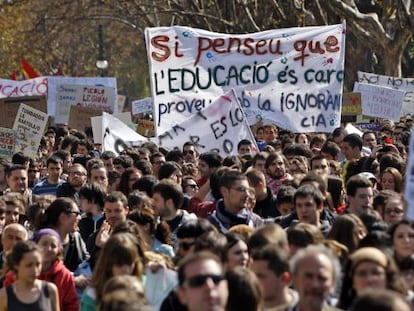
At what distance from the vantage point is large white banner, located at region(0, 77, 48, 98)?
32812 millimetres

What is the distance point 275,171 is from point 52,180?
278cm

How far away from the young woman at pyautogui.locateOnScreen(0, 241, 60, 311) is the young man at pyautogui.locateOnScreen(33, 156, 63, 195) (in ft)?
19.2

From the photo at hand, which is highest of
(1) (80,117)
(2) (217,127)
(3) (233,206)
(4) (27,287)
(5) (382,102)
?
(4) (27,287)

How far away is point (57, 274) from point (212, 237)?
1.68 meters

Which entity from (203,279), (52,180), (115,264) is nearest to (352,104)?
(52,180)

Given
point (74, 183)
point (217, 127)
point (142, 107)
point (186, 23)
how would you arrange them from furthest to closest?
point (186, 23)
point (142, 107)
point (217, 127)
point (74, 183)

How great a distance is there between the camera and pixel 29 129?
1869cm

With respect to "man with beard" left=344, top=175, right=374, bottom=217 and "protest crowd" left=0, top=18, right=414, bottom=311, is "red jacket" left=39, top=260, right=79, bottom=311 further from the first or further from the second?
"man with beard" left=344, top=175, right=374, bottom=217

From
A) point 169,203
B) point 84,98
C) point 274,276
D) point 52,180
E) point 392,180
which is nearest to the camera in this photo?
point 274,276

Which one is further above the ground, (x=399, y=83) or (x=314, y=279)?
(x=314, y=279)

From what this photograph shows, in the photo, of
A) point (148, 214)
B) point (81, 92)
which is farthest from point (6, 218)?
point (81, 92)

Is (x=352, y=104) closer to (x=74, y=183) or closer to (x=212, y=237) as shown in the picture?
(x=74, y=183)

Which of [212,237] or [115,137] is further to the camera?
[115,137]

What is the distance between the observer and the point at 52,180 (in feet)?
48.5
